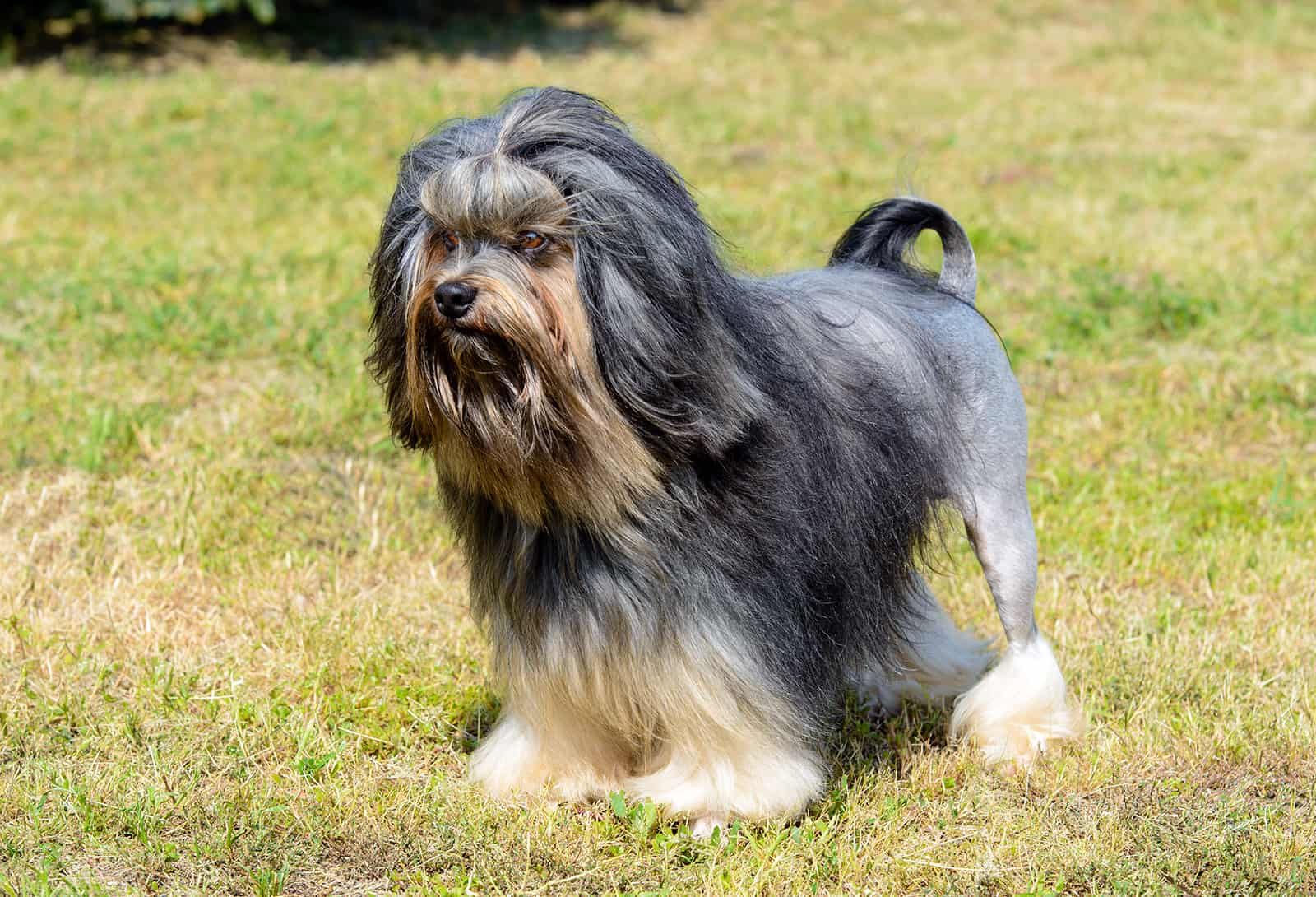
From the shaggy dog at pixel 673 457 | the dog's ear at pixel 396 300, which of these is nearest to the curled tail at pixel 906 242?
the shaggy dog at pixel 673 457

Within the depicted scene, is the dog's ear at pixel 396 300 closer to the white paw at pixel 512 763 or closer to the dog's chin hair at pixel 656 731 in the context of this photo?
the dog's chin hair at pixel 656 731

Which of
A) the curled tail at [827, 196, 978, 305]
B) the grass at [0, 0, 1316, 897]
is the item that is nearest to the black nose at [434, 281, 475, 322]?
the grass at [0, 0, 1316, 897]

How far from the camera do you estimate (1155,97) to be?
14438mm

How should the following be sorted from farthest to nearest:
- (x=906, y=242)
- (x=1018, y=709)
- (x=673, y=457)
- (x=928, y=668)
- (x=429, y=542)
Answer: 1. (x=429, y=542)
2. (x=928, y=668)
3. (x=906, y=242)
4. (x=1018, y=709)
5. (x=673, y=457)

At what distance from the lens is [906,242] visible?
428 cm

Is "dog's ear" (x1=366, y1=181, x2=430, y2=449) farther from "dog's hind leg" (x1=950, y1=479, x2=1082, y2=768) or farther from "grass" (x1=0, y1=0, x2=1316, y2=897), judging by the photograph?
"dog's hind leg" (x1=950, y1=479, x2=1082, y2=768)

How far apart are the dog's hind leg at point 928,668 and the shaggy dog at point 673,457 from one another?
0.29 m

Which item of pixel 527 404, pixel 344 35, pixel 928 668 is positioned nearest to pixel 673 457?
pixel 527 404

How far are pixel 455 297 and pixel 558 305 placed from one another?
21 centimetres

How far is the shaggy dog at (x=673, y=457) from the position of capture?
2.97 m

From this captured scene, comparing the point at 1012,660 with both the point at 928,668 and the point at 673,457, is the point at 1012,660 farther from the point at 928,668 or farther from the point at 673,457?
the point at 673,457

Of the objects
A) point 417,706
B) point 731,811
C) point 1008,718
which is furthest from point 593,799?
point 1008,718

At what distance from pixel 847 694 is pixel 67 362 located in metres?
4.06

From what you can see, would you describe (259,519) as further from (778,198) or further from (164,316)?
(778,198)
